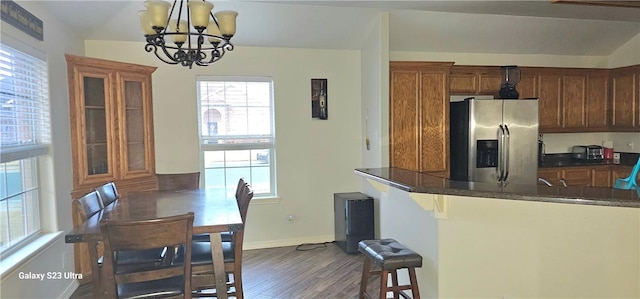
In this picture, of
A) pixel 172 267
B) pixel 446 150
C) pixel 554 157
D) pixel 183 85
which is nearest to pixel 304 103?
pixel 183 85

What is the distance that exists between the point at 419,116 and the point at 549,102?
1.82 metres

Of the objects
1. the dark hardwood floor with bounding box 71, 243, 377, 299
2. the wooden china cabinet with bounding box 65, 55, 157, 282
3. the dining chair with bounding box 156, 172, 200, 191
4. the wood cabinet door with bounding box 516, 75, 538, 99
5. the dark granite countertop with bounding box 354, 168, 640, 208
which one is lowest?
the dark hardwood floor with bounding box 71, 243, 377, 299

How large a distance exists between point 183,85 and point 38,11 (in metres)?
1.62

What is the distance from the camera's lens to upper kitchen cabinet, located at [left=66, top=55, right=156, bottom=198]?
3.60 metres

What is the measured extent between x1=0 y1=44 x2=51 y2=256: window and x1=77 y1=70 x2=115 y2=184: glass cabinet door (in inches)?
21.5

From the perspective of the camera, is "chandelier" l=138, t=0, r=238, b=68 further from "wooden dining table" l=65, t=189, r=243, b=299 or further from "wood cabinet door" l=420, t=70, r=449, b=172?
"wood cabinet door" l=420, t=70, r=449, b=172

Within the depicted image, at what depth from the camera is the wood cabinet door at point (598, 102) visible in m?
5.23

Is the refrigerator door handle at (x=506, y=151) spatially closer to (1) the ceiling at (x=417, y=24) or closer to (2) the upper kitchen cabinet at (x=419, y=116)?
(2) the upper kitchen cabinet at (x=419, y=116)

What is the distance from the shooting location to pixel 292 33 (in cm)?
441

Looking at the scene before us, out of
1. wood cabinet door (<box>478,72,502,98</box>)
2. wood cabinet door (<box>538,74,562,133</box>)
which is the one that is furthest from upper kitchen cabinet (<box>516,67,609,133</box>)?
wood cabinet door (<box>478,72,502,98</box>)

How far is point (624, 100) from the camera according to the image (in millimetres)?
5117

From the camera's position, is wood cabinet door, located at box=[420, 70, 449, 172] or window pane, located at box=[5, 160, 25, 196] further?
wood cabinet door, located at box=[420, 70, 449, 172]

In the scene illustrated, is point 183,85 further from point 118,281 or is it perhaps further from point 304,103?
point 118,281

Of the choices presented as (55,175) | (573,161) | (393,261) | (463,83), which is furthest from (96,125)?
(573,161)
